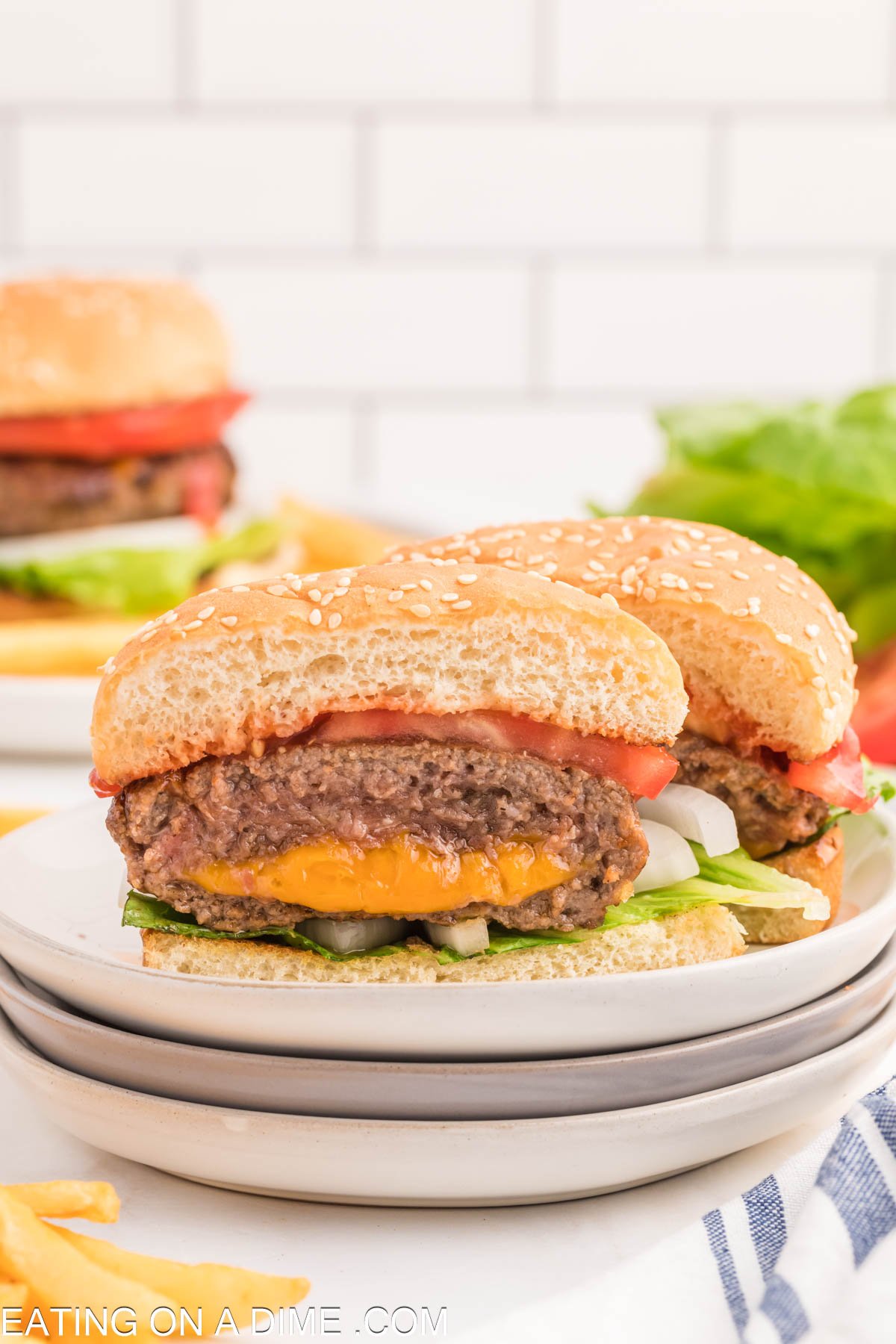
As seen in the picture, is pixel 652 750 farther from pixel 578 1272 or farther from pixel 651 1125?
pixel 578 1272

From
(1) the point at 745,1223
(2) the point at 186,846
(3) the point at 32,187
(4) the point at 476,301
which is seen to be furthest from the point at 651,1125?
(3) the point at 32,187

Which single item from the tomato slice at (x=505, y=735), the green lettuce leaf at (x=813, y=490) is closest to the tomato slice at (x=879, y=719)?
the green lettuce leaf at (x=813, y=490)

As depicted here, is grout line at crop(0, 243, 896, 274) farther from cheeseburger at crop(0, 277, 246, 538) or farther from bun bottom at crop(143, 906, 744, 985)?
bun bottom at crop(143, 906, 744, 985)

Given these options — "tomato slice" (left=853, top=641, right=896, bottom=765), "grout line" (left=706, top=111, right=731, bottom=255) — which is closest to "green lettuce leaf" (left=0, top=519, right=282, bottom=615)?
"tomato slice" (left=853, top=641, right=896, bottom=765)

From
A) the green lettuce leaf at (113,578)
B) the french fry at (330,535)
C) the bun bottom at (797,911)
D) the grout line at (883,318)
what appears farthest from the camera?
the grout line at (883,318)

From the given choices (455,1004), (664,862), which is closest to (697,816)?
(664,862)

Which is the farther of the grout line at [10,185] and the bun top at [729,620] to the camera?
the grout line at [10,185]

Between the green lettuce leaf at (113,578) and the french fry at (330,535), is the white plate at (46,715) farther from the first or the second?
the french fry at (330,535)
